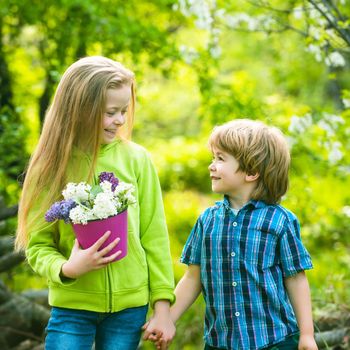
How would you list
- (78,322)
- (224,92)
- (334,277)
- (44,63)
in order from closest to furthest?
(78,322)
(334,277)
(224,92)
(44,63)

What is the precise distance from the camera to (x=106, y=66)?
2803 millimetres

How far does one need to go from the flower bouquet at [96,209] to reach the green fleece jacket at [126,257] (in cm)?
19

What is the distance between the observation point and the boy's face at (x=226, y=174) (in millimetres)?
2824

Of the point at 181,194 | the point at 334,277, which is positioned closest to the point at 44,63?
the point at 334,277

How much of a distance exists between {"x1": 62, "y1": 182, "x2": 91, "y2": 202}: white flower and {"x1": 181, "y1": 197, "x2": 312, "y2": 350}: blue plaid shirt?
0.56m

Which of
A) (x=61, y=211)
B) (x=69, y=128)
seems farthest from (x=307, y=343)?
(x=69, y=128)

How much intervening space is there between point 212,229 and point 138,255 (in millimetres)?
300

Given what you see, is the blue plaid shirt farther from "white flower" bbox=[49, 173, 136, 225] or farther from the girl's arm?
"white flower" bbox=[49, 173, 136, 225]

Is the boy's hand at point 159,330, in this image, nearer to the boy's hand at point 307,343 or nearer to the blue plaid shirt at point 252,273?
the blue plaid shirt at point 252,273

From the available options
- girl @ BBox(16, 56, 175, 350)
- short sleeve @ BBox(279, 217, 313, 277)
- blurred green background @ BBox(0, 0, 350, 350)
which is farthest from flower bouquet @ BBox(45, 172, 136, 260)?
blurred green background @ BBox(0, 0, 350, 350)

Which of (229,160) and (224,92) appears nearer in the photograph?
(229,160)

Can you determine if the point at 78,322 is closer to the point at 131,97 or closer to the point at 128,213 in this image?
the point at 128,213

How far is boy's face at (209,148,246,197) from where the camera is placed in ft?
9.27

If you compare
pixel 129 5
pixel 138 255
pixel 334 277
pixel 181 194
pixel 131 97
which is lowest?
pixel 181 194
